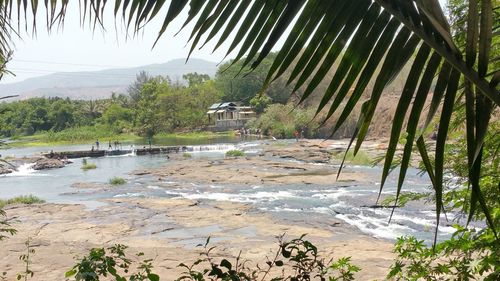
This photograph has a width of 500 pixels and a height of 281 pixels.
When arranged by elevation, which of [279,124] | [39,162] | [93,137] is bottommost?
[39,162]

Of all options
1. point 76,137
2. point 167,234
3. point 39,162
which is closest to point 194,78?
point 76,137

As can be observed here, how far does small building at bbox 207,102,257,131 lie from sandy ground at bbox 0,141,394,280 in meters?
30.7

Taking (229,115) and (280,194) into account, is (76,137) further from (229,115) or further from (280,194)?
(280,194)

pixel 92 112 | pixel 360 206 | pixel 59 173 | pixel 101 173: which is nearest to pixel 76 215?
pixel 360 206

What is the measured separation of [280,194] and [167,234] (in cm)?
543

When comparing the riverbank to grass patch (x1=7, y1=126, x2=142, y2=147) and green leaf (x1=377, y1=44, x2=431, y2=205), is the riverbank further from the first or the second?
green leaf (x1=377, y1=44, x2=431, y2=205)

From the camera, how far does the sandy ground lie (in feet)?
27.1

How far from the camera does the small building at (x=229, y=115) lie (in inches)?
1886

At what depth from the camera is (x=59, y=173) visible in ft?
78.0

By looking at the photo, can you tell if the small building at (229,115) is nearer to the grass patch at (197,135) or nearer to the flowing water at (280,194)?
the grass patch at (197,135)

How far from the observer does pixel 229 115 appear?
1939 inches

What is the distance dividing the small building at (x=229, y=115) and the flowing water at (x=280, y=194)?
23.5 m

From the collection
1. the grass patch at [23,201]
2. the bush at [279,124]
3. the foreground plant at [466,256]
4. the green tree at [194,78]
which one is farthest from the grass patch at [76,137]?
the foreground plant at [466,256]

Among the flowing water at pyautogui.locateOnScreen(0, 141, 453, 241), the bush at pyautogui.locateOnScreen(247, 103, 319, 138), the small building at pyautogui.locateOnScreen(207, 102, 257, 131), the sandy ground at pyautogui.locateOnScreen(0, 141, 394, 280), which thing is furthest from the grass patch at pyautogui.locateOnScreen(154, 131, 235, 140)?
the sandy ground at pyautogui.locateOnScreen(0, 141, 394, 280)
